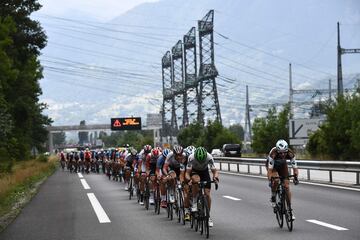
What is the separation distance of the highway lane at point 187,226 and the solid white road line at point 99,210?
0.38ft

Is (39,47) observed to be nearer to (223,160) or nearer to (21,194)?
(223,160)

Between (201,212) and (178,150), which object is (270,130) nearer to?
(178,150)

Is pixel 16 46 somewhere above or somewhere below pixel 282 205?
above

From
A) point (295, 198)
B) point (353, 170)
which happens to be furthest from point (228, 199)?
point (353, 170)

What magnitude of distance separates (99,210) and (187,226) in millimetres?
4765

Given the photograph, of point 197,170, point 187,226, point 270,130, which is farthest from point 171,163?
point 270,130

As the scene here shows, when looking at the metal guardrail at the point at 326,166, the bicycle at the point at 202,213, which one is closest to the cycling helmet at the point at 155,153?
the bicycle at the point at 202,213

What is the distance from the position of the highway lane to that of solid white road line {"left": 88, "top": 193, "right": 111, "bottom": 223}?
115 mm

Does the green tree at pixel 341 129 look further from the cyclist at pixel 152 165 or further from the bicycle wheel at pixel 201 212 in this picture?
the bicycle wheel at pixel 201 212

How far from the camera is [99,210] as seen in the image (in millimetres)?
17922

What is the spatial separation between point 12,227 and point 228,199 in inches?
301

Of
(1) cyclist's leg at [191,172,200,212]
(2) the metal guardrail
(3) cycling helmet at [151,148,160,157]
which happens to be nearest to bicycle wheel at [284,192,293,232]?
(1) cyclist's leg at [191,172,200,212]

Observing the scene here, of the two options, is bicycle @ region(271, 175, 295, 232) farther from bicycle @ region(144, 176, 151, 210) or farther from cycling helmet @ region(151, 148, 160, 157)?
bicycle @ region(144, 176, 151, 210)

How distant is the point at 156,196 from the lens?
56.6 ft
